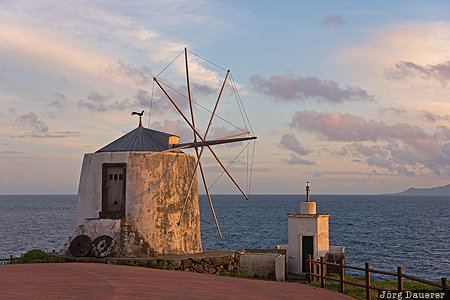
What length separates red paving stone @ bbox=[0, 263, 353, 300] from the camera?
12.9 metres

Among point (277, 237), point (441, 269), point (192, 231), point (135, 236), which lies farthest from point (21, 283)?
point (277, 237)

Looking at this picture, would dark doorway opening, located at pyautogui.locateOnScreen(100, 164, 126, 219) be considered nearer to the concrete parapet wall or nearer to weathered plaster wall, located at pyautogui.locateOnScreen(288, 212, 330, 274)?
the concrete parapet wall

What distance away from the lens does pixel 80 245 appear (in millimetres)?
21625

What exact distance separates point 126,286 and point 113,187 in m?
9.13

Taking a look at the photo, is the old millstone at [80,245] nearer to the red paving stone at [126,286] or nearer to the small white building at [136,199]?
the small white building at [136,199]

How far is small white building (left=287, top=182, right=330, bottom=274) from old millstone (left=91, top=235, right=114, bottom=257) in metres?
9.93

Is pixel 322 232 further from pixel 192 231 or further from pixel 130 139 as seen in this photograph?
pixel 130 139

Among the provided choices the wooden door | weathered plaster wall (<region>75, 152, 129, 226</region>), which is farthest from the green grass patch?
the wooden door

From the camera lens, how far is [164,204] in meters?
22.9

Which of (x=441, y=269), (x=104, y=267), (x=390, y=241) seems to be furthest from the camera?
(x=390, y=241)

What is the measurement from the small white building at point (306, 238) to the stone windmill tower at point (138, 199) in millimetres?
5352

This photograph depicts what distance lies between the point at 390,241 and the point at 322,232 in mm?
41570

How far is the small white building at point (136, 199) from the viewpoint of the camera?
72.2 ft

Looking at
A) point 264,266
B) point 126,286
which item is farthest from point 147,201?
point 126,286
